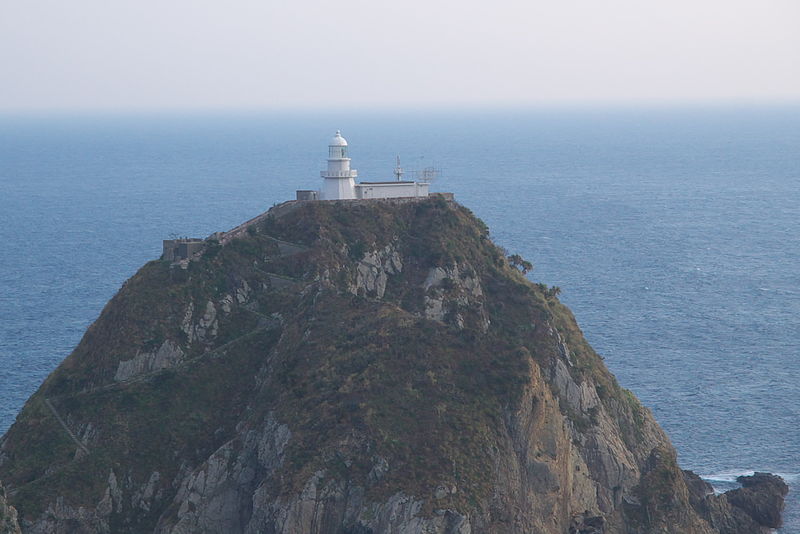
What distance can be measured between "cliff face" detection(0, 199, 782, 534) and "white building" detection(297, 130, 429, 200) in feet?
20.1

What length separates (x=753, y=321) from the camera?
151 meters

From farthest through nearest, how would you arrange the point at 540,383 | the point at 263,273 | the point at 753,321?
the point at 753,321 < the point at 263,273 < the point at 540,383

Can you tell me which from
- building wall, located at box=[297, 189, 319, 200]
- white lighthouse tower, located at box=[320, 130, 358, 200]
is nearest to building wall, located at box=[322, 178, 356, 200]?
white lighthouse tower, located at box=[320, 130, 358, 200]

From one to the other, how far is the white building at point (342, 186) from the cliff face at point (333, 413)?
6123mm

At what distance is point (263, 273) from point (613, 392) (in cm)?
3487

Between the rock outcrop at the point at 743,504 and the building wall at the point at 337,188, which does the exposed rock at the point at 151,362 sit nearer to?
the building wall at the point at 337,188

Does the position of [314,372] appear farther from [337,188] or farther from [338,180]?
[338,180]

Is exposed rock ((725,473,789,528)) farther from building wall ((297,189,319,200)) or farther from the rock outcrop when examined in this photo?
building wall ((297,189,319,200))

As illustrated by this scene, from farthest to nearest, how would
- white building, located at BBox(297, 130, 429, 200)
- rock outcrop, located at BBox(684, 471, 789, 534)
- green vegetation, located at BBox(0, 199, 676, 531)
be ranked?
white building, located at BBox(297, 130, 429, 200)
rock outcrop, located at BBox(684, 471, 789, 534)
green vegetation, located at BBox(0, 199, 676, 531)

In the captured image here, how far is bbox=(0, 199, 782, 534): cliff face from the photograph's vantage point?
76.4 metres

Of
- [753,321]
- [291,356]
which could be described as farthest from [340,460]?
[753,321]

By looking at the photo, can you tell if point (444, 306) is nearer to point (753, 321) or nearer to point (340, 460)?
point (340, 460)

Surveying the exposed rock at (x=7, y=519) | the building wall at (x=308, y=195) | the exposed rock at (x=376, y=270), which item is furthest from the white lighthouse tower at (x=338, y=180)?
the exposed rock at (x=7, y=519)

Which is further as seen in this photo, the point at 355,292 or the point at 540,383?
the point at 355,292
